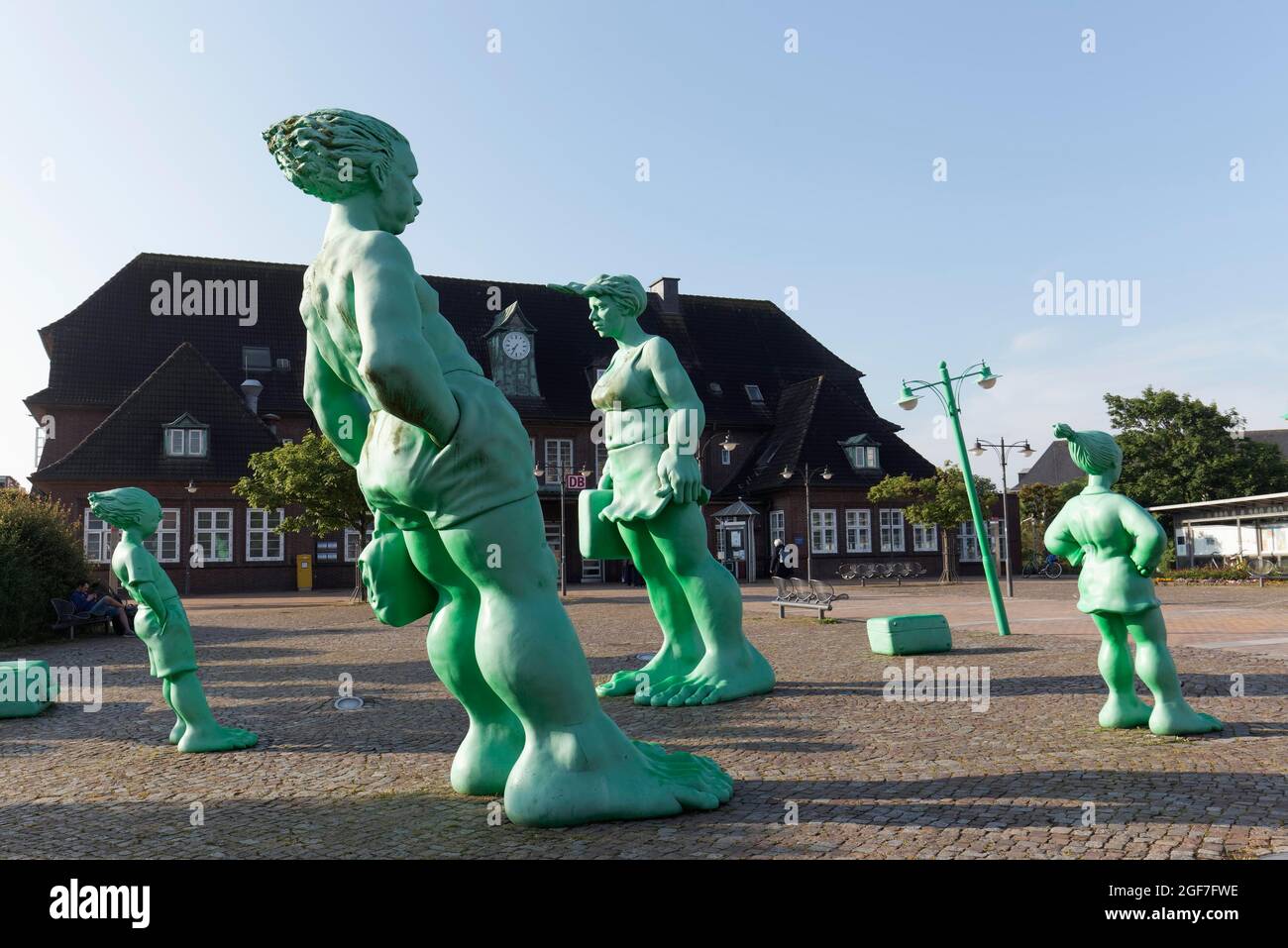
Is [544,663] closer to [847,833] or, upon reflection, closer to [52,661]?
[847,833]

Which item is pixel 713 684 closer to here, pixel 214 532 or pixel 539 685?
pixel 539 685

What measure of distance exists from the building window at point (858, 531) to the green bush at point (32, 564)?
26829mm

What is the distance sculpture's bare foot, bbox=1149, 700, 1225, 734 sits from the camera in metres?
5.13

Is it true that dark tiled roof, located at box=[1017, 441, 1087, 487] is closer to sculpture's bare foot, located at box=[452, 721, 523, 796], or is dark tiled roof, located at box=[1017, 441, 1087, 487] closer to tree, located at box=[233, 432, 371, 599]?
tree, located at box=[233, 432, 371, 599]

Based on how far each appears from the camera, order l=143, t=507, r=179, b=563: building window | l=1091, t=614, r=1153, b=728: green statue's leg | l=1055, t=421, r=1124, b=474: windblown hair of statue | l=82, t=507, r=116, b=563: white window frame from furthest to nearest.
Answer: l=143, t=507, r=179, b=563: building window, l=82, t=507, r=116, b=563: white window frame, l=1055, t=421, r=1124, b=474: windblown hair of statue, l=1091, t=614, r=1153, b=728: green statue's leg

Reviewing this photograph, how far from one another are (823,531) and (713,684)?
3062 centimetres

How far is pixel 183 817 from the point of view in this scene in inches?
156

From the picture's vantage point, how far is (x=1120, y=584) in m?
5.13

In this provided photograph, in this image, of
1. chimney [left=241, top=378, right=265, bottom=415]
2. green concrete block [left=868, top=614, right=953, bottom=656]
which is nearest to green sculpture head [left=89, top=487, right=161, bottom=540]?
green concrete block [left=868, top=614, right=953, bottom=656]

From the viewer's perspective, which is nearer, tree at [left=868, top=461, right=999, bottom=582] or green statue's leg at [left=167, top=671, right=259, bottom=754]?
green statue's leg at [left=167, top=671, right=259, bottom=754]

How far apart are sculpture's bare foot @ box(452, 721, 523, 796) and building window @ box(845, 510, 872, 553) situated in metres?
34.0

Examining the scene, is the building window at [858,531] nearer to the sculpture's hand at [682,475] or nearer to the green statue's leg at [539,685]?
the sculpture's hand at [682,475]

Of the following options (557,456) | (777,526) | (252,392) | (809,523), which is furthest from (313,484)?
(777,526)

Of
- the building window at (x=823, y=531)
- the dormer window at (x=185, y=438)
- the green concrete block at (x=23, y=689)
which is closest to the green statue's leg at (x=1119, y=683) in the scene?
the green concrete block at (x=23, y=689)
